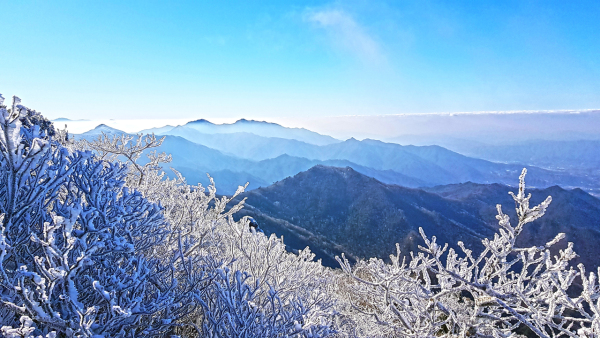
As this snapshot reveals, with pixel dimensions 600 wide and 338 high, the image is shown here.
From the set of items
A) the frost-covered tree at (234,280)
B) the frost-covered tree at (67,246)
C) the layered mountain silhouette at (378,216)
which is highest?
the frost-covered tree at (67,246)

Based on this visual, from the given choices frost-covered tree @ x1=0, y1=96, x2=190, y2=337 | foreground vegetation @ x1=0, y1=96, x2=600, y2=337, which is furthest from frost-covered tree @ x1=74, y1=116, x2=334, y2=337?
frost-covered tree @ x1=0, y1=96, x2=190, y2=337

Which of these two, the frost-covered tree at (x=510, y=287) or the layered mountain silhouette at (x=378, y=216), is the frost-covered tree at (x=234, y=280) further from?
the layered mountain silhouette at (x=378, y=216)

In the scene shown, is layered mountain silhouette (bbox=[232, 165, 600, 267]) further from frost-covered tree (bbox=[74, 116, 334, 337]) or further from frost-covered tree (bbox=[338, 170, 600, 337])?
frost-covered tree (bbox=[338, 170, 600, 337])

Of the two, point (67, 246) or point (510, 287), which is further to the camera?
point (510, 287)

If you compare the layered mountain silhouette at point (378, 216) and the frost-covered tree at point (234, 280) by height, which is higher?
the frost-covered tree at point (234, 280)

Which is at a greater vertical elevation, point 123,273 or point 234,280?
point 123,273

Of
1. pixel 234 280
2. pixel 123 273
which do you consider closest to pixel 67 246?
pixel 123 273

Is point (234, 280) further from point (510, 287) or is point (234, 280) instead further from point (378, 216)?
point (378, 216)

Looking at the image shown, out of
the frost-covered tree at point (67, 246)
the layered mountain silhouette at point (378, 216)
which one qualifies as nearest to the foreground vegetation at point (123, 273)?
the frost-covered tree at point (67, 246)

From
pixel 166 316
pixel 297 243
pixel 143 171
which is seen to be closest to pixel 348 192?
pixel 297 243

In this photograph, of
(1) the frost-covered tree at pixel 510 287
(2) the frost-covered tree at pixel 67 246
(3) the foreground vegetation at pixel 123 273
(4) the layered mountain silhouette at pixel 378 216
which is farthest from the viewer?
(4) the layered mountain silhouette at pixel 378 216
